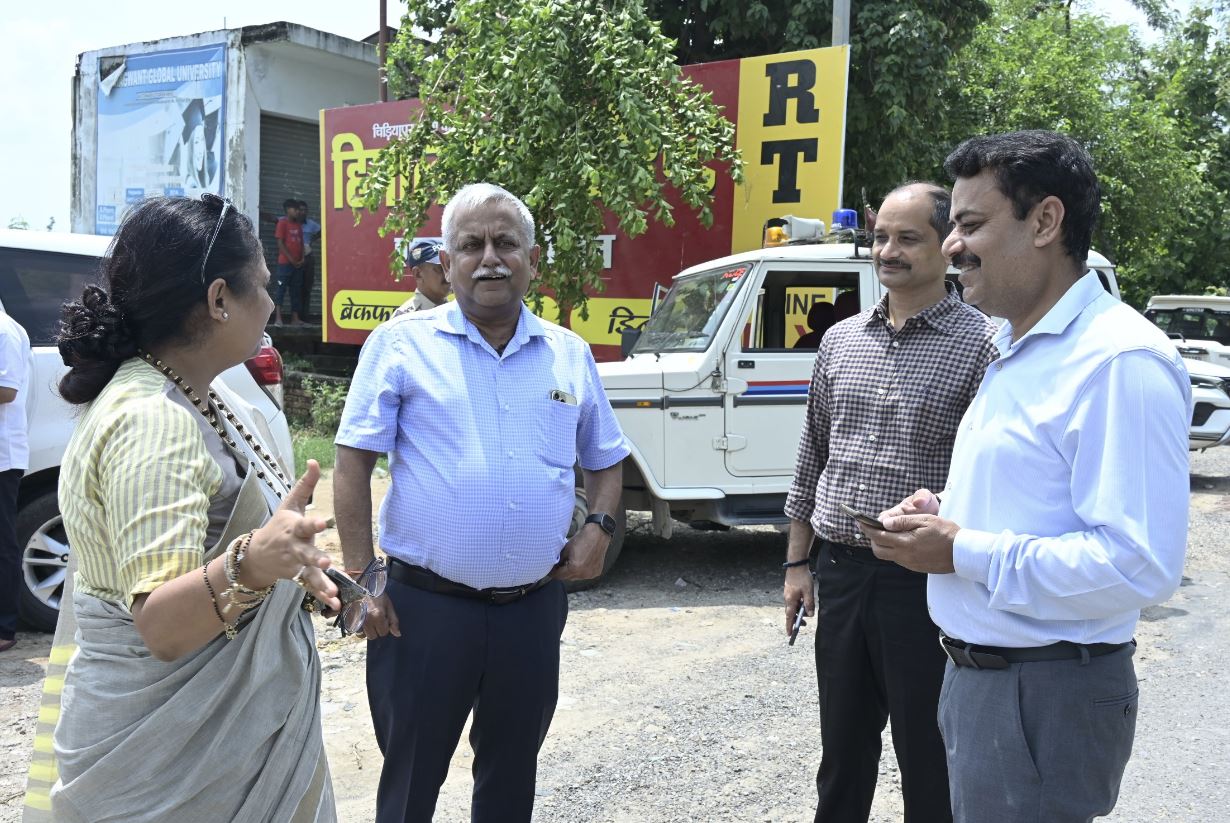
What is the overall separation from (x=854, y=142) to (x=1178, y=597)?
6.65 meters

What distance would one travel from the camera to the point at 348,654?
5113mm

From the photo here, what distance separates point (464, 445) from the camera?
8.66ft

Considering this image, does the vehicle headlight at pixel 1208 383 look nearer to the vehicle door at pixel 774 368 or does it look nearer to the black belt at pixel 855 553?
the vehicle door at pixel 774 368

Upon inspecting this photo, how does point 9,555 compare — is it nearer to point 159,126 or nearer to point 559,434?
point 559,434

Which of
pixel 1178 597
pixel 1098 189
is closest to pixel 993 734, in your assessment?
pixel 1098 189

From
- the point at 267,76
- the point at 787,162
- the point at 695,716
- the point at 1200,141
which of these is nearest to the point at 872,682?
the point at 695,716

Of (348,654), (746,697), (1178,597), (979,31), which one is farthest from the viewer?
(979,31)

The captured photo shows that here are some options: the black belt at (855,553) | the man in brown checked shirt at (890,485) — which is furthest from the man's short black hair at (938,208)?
the black belt at (855,553)

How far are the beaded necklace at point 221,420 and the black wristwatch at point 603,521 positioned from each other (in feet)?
3.30

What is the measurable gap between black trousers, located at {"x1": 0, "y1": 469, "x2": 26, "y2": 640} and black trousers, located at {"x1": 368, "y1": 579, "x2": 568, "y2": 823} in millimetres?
3059

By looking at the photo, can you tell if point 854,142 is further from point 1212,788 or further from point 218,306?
point 218,306

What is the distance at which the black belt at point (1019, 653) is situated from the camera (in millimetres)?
1901

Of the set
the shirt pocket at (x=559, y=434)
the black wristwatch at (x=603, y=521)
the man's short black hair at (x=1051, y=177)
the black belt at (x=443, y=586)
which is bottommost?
the black belt at (x=443, y=586)

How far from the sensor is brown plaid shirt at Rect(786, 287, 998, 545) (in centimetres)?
276
